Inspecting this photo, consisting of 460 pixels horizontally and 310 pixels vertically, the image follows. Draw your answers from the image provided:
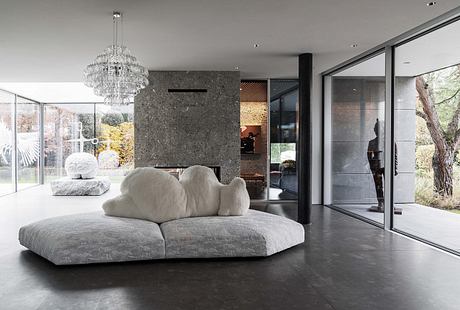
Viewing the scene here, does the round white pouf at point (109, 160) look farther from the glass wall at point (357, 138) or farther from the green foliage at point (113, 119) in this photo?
the glass wall at point (357, 138)

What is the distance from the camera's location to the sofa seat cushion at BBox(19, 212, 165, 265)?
166 inches

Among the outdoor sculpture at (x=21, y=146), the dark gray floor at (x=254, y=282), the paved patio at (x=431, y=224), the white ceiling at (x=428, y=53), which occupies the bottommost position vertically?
the dark gray floor at (x=254, y=282)

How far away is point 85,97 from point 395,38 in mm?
10799

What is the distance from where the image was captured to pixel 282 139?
9430mm

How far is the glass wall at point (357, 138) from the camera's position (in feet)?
23.2

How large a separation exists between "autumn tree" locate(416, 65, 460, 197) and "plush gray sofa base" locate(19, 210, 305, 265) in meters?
2.39

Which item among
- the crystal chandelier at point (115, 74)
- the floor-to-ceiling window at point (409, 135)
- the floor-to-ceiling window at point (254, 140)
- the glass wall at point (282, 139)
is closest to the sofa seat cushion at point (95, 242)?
the crystal chandelier at point (115, 74)

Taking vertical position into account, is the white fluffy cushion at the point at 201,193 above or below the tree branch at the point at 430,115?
below

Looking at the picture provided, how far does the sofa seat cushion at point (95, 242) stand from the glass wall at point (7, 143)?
6979mm

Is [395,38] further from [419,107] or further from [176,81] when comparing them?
[176,81]

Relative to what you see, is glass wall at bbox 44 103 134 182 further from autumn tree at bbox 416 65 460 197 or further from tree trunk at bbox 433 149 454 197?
tree trunk at bbox 433 149 454 197

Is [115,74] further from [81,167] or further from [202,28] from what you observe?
[81,167]

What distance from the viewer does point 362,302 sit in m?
3.26

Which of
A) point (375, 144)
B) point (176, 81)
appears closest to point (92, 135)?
point (176, 81)
